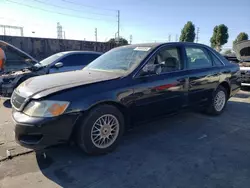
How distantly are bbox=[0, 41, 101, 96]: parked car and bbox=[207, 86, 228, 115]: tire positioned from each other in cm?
415

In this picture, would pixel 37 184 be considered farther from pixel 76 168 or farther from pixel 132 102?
pixel 132 102

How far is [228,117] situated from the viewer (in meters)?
5.07

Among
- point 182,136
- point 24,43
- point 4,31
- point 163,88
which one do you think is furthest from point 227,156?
point 4,31

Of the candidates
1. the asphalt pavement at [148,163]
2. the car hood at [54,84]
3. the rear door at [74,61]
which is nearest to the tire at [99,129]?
the asphalt pavement at [148,163]

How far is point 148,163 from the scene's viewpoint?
2977 mm

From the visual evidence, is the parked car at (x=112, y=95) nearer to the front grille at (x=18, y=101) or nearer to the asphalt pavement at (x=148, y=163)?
the front grille at (x=18, y=101)

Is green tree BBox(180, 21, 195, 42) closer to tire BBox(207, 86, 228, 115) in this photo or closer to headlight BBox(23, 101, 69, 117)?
tire BBox(207, 86, 228, 115)

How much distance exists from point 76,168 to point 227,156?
213cm

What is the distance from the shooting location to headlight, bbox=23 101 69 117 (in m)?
2.68

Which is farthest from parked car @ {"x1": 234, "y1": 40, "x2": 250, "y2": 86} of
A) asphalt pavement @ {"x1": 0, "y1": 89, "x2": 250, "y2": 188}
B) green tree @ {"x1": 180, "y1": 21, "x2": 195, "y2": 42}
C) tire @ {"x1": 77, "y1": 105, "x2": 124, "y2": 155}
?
green tree @ {"x1": 180, "y1": 21, "x2": 195, "y2": 42}

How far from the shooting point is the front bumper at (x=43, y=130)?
2654 mm

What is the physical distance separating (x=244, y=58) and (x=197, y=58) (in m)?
5.32

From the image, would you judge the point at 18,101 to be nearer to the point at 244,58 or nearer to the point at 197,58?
the point at 197,58

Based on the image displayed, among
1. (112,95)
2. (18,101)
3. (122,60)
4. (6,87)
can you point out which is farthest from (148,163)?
(6,87)
